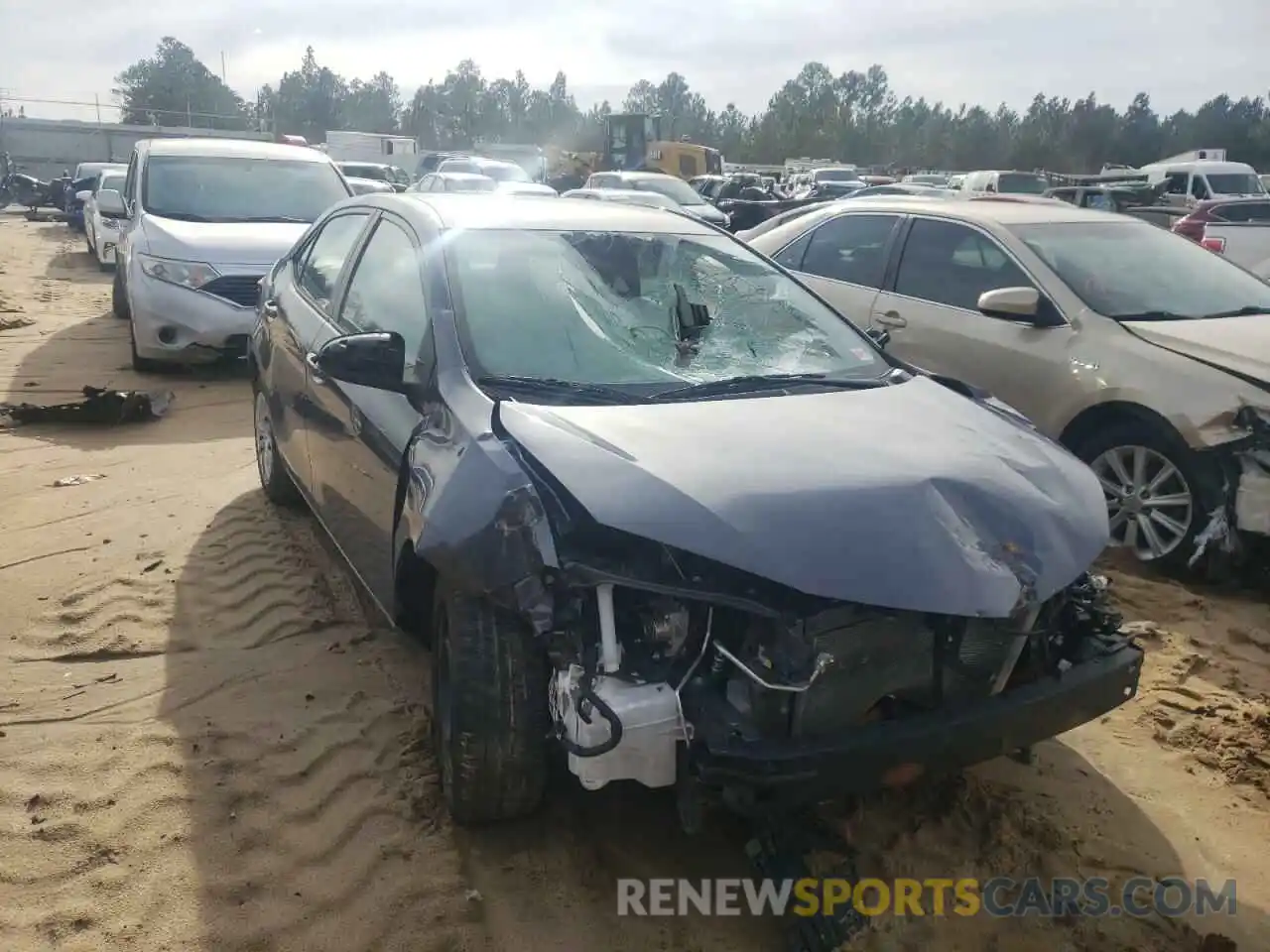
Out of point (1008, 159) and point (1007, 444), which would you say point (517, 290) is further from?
point (1008, 159)

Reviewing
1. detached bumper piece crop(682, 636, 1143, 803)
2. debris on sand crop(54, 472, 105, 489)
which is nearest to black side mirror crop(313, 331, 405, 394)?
detached bumper piece crop(682, 636, 1143, 803)

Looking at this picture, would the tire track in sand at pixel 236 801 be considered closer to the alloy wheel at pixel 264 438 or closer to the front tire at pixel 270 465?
the front tire at pixel 270 465

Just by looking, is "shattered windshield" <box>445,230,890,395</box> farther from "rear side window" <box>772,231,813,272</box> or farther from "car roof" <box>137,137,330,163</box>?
"car roof" <box>137,137,330,163</box>

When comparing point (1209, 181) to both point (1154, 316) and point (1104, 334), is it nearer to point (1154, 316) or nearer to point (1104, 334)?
point (1154, 316)

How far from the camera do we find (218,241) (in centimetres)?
827

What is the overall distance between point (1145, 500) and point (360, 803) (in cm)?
372

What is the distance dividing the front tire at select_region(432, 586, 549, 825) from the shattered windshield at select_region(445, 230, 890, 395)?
32.2 inches

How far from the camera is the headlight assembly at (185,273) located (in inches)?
317

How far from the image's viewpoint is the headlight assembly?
26.5 feet

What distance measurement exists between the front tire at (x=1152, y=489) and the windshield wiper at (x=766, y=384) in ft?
6.22

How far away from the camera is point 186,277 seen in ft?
26.5

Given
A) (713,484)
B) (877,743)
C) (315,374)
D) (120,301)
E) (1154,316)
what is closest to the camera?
(877,743)

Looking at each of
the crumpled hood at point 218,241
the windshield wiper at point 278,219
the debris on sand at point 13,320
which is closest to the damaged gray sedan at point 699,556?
the crumpled hood at point 218,241

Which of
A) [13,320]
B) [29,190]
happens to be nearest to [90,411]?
[13,320]
